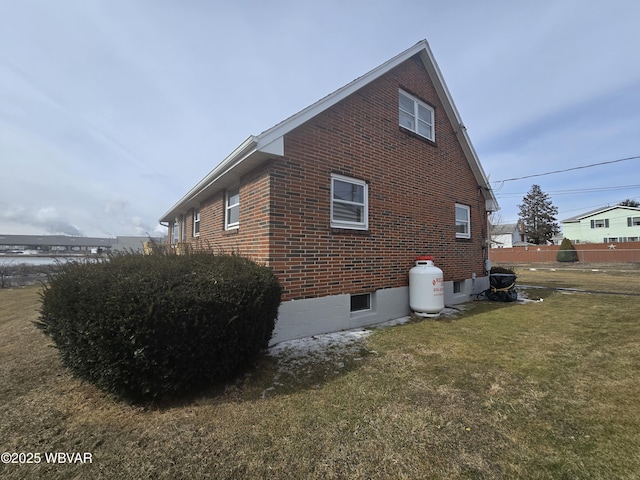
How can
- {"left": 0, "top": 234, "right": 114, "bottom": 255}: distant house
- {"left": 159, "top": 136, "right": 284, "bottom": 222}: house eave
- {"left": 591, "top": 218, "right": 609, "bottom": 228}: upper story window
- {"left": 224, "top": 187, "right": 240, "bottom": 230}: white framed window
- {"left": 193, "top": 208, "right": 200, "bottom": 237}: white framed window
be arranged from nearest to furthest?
{"left": 159, "top": 136, "right": 284, "bottom": 222}: house eave < {"left": 224, "top": 187, "right": 240, "bottom": 230}: white framed window < {"left": 193, "top": 208, "right": 200, "bottom": 237}: white framed window < {"left": 0, "top": 234, "right": 114, "bottom": 255}: distant house < {"left": 591, "top": 218, "right": 609, "bottom": 228}: upper story window

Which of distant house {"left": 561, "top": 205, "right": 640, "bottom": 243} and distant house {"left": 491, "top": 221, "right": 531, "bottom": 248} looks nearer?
distant house {"left": 561, "top": 205, "right": 640, "bottom": 243}

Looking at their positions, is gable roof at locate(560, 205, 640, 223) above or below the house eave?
above

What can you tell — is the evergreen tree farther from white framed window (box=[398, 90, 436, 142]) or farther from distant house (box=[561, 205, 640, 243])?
white framed window (box=[398, 90, 436, 142])

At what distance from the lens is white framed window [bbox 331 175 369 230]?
6461 millimetres

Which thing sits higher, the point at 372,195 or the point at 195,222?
the point at 372,195

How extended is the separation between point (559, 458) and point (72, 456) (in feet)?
13.2

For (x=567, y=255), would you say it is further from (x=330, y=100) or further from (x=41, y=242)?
(x=41, y=242)

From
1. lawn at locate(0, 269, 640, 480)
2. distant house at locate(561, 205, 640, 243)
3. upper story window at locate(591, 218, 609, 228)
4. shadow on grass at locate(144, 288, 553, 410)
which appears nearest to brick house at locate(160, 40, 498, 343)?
shadow on grass at locate(144, 288, 553, 410)

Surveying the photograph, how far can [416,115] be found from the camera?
8789 millimetres

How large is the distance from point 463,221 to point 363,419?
906 centimetres

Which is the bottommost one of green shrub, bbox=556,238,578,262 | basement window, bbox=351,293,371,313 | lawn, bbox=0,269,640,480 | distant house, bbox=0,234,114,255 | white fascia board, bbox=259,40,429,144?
lawn, bbox=0,269,640,480

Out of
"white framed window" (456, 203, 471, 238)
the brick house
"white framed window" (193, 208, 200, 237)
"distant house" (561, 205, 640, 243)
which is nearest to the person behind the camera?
the brick house

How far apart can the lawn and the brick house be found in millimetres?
1654

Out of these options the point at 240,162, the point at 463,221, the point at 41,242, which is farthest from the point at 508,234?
the point at 41,242
